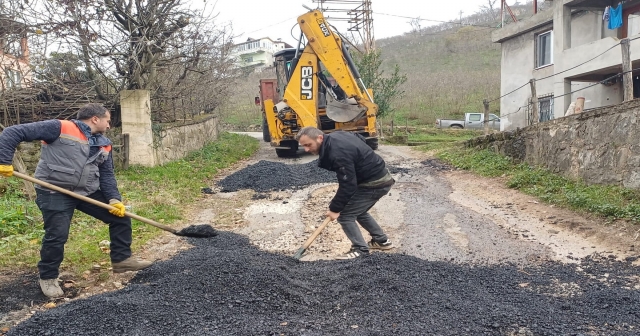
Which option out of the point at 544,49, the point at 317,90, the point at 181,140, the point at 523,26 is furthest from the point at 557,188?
the point at 523,26

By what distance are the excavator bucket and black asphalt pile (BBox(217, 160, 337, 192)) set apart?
1.57 m

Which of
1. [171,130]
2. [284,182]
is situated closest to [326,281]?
[284,182]

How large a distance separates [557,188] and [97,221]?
702 cm

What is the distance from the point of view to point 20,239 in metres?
5.41

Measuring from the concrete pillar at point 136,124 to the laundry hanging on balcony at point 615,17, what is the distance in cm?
1325

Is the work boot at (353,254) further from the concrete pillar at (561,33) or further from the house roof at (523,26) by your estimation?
the house roof at (523,26)

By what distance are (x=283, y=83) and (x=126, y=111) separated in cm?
540

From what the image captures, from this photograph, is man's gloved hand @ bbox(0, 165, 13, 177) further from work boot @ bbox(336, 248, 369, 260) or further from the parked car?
the parked car

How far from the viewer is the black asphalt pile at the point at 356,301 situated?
314cm

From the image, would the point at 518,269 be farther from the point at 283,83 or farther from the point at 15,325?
the point at 283,83

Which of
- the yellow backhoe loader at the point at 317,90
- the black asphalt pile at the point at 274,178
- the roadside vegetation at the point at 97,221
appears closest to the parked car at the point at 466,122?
the yellow backhoe loader at the point at 317,90

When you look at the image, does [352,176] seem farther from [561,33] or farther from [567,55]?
[561,33]

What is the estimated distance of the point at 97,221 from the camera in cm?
641

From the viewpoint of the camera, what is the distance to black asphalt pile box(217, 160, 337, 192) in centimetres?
923
